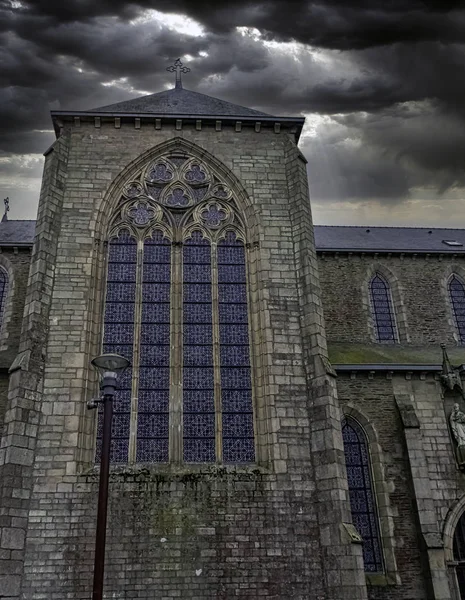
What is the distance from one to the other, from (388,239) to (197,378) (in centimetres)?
1330

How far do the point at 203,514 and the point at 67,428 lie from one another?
10.4 feet

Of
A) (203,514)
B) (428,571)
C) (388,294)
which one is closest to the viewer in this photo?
(203,514)

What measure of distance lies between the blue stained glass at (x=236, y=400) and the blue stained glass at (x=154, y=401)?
1.24 metres

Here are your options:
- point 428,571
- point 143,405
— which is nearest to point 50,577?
point 143,405

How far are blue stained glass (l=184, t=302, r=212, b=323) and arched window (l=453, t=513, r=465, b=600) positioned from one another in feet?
26.0

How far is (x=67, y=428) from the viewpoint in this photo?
11.9 meters

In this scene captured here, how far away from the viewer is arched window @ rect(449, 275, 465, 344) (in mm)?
20406

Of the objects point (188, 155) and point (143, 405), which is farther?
point (188, 155)

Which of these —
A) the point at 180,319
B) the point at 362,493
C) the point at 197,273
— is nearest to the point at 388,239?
the point at 197,273

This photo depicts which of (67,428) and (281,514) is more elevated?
(67,428)

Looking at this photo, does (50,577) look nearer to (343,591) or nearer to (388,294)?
(343,591)

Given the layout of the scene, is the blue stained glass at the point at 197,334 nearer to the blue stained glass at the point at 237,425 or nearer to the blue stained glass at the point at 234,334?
the blue stained glass at the point at 234,334

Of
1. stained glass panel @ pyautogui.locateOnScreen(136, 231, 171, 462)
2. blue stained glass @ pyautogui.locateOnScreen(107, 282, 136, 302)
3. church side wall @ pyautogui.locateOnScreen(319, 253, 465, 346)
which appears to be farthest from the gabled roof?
blue stained glass @ pyautogui.locateOnScreen(107, 282, 136, 302)

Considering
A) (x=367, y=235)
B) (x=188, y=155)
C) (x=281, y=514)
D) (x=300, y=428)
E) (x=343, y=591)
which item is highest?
(x=367, y=235)
